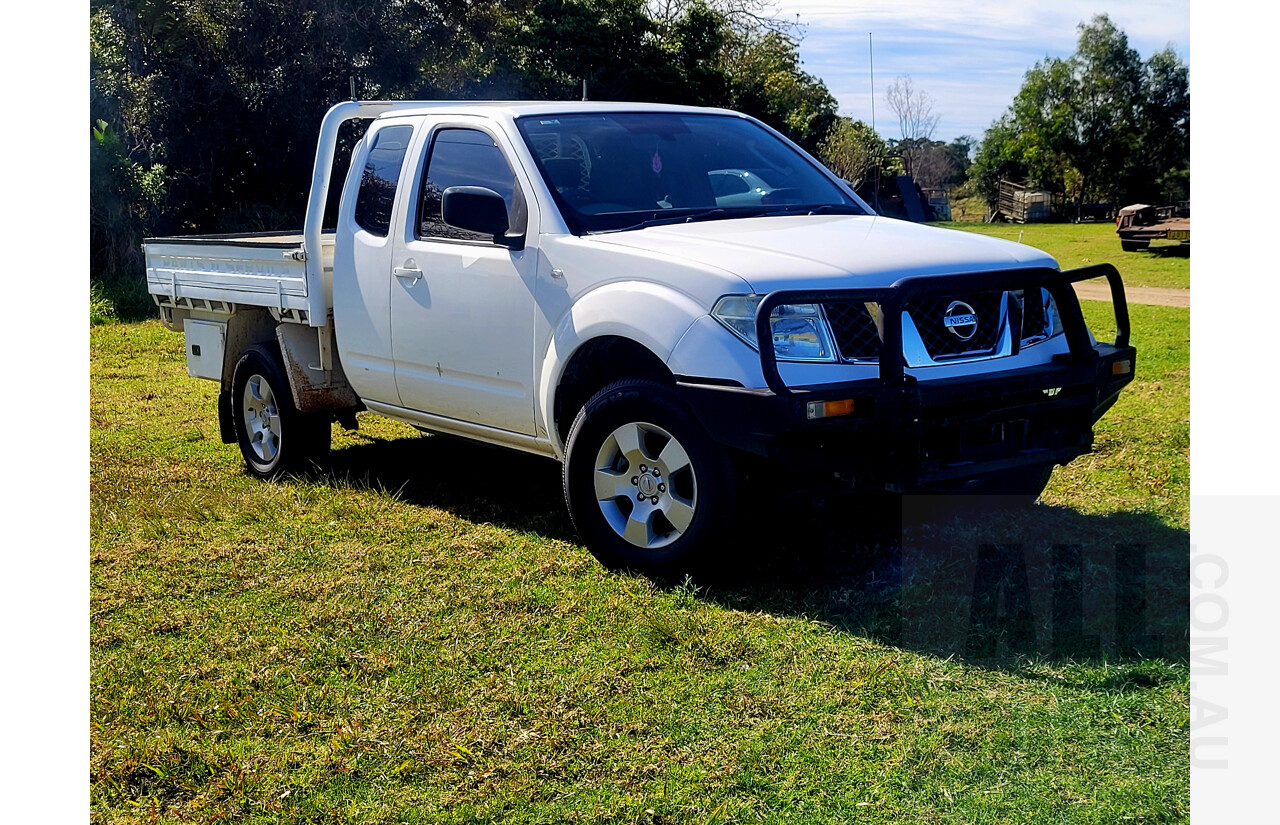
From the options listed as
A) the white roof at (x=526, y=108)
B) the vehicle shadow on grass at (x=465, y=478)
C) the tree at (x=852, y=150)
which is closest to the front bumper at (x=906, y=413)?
the vehicle shadow on grass at (x=465, y=478)

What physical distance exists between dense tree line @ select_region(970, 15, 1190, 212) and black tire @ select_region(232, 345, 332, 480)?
132 ft

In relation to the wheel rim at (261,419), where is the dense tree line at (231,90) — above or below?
above

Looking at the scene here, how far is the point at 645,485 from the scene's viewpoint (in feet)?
16.9

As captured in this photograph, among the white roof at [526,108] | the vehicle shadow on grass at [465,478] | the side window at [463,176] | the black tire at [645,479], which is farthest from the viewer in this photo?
the vehicle shadow on grass at [465,478]

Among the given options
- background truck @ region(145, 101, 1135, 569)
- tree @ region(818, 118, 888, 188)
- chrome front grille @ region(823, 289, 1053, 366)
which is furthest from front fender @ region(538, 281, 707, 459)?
tree @ region(818, 118, 888, 188)

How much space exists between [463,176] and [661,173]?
0.97 meters

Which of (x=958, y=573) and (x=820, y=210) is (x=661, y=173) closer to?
(x=820, y=210)

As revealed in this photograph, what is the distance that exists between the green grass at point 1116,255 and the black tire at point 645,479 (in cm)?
1022

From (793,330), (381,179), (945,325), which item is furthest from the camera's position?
(381,179)

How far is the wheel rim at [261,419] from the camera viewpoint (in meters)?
7.47

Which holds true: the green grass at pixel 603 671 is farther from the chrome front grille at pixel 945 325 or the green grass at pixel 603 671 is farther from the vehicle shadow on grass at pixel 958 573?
the chrome front grille at pixel 945 325

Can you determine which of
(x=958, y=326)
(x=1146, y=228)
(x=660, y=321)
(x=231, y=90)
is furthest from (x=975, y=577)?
(x=1146, y=228)

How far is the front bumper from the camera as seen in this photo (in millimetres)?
4551

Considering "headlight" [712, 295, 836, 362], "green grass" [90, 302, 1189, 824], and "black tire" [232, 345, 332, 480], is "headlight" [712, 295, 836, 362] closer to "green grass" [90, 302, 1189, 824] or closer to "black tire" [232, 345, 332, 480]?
"green grass" [90, 302, 1189, 824]
